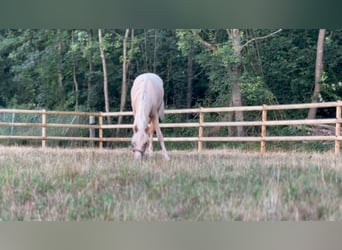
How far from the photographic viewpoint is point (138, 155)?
4.70m

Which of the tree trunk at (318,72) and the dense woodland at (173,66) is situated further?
the dense woodland at (173,66)

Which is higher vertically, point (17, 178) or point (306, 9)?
point (306, 9)

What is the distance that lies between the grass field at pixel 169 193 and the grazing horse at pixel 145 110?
948 mm

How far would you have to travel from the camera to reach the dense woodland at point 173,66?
35.7ft

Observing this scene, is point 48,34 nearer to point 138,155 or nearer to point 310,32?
point 310,32

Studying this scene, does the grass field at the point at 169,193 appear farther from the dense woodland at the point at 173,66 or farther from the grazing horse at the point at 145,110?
the dense woodland at the point at 173,66

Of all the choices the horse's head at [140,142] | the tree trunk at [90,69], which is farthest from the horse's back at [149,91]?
the tree trunk at [90,69]

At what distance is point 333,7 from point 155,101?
2.83m

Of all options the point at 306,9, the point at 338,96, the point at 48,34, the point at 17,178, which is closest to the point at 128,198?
the point at 17,178

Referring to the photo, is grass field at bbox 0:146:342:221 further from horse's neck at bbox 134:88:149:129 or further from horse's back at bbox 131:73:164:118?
horse's back at bbox 131:73:164:118

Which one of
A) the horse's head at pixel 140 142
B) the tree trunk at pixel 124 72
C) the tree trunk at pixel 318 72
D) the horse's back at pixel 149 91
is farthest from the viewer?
the tree trunk at pixel 124 72

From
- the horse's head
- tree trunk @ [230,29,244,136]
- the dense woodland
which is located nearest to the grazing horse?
the horse's head

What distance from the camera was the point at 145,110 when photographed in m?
5.10

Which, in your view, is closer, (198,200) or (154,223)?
(154,223)
